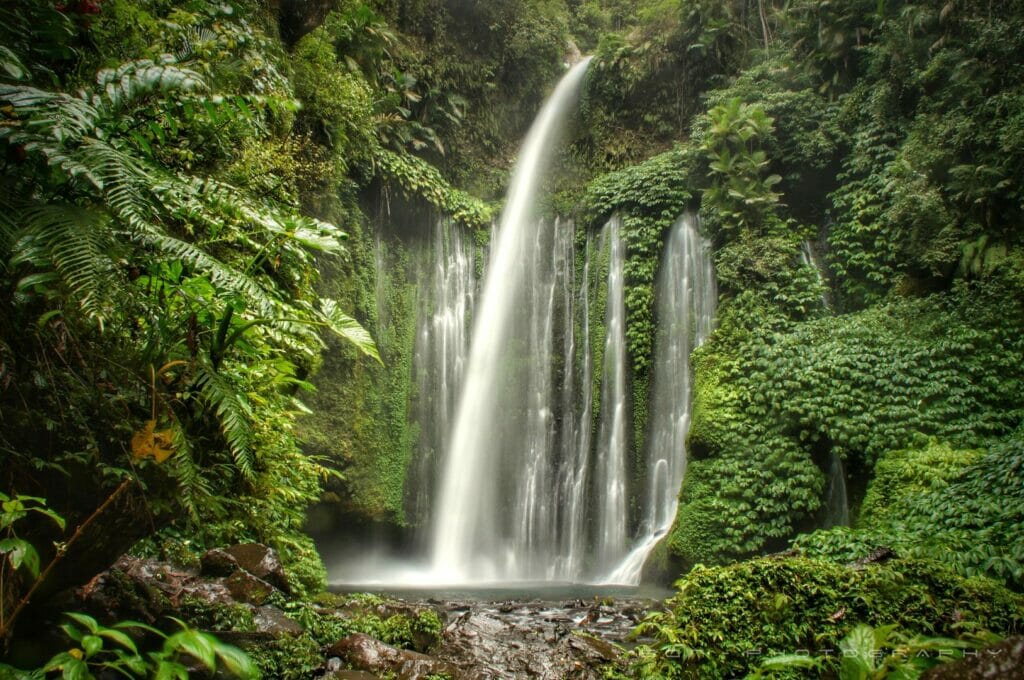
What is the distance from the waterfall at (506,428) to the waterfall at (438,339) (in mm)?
298

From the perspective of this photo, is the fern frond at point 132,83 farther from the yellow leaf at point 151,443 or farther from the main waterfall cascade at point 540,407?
the main waterfall cascade at point 540,407

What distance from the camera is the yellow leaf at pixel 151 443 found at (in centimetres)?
265

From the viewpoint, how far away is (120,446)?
269 centimetres

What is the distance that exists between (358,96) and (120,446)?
9367 mm

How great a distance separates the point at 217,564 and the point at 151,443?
2043 millimetres

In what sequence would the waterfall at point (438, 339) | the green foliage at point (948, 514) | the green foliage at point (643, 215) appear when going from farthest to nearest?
the waterfall at point (438, 339)
the green foliage at point (643, 215)
the green foliage at point (948, 514)

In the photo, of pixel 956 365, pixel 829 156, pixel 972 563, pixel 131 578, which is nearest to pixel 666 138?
pixel 829 156

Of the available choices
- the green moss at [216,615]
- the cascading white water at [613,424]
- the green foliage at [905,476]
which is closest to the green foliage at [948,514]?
the green foliage at [905,476]

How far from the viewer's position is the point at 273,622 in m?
3.95

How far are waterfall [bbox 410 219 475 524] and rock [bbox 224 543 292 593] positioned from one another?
26.3ft

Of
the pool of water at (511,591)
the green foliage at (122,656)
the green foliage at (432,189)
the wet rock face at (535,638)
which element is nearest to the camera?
the green foliage at (122,656)
